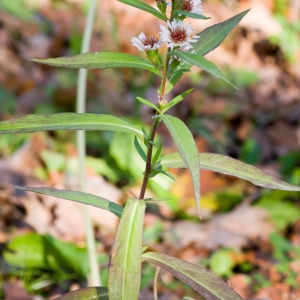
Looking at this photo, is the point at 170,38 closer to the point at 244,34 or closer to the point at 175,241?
the point at 175,241

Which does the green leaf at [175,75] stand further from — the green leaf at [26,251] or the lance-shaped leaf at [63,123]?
the green leaf at [26,251]

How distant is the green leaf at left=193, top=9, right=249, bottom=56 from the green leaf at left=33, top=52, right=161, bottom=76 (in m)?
0.11

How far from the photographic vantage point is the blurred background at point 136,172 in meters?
2.33

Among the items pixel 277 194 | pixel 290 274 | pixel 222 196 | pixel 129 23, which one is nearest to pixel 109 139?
pixel 222 196

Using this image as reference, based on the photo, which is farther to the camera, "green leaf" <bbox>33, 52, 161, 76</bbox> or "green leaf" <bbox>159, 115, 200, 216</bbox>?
"green leaf" <bbox>33, 52, 161, 76</bbox>

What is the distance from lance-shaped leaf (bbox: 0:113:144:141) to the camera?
42.8 inches

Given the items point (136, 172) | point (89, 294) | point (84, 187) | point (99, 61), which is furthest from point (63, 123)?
point (136, 172)

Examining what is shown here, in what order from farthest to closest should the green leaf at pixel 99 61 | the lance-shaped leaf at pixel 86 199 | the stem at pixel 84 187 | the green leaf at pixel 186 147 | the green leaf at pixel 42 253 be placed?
the green leaf at pixel 42 253 < the stem at pixel 84 187 < the lance-shaped leaf at pixel 86 199 < the green leaf at pixel 99 61 < the green leaf at pixel 186 147

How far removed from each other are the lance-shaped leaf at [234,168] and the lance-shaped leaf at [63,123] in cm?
9

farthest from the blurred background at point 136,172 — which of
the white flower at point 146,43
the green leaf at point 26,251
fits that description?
the white flower at point 146,43

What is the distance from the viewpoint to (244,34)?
5148mm

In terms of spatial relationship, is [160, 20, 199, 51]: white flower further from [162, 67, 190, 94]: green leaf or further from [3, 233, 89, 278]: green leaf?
[3, 233, 89, 278]: green leaf

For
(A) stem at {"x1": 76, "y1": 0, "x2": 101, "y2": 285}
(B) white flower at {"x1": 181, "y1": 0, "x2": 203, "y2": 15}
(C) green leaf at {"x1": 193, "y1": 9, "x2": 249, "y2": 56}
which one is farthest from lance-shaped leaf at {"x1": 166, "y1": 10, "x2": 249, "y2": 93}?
(A) stem at {"x1": 76, "y1": 0, "x2": 101, "y2": 285}

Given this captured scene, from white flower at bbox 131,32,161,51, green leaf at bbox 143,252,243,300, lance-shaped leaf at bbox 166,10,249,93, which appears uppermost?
lance-shaped leaf at bbox 166,10,249,93
